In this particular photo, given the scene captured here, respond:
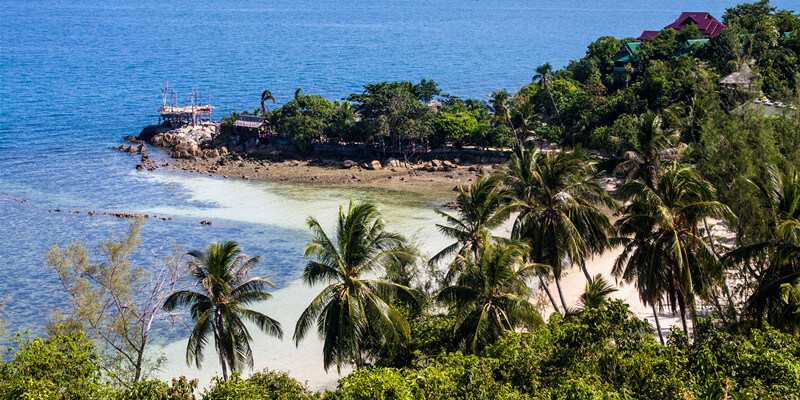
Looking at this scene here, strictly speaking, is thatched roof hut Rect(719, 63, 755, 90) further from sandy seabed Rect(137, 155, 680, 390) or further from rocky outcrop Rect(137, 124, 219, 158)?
rocky outcrop Rect(137, 124, 219, 158)

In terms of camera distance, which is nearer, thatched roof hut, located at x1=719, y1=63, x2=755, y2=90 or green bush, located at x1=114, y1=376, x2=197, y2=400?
green bush, located at x1=114, y1=376, x2=197, y2=400

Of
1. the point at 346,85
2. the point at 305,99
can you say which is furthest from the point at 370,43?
the point at 305,99

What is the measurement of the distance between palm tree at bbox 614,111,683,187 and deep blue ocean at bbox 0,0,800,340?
782 inches

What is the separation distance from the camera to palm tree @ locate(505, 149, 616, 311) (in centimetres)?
2369

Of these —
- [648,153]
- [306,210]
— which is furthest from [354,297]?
[306,210]

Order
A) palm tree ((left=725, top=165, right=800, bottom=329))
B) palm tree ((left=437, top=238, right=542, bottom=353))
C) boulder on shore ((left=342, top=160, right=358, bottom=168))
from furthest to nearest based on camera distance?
boulder on shore ((left=342, top=160, right=358, bottom=168)), palm tree ((left=437, top=238, right=542, bottom=353)), palm tree ((left=725, top=165, right=800, bottom=329))

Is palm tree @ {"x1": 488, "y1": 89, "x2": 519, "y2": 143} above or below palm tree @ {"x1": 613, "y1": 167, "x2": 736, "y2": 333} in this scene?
Result: above

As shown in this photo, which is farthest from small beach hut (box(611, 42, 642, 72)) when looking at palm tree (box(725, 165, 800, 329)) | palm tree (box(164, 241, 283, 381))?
palm tree (box(164, 241, 283, 381))

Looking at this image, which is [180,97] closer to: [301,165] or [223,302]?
[301,165]

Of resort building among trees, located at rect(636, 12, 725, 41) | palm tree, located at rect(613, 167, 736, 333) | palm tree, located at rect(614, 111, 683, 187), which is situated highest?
resort building among trees, located at rect(636, 12, 725, 41)

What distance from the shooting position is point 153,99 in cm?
11006

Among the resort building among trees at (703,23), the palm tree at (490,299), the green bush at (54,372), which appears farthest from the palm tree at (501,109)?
the green bush at (54,372)

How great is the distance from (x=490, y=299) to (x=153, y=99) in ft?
335

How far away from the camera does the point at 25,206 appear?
5325 centimetres
